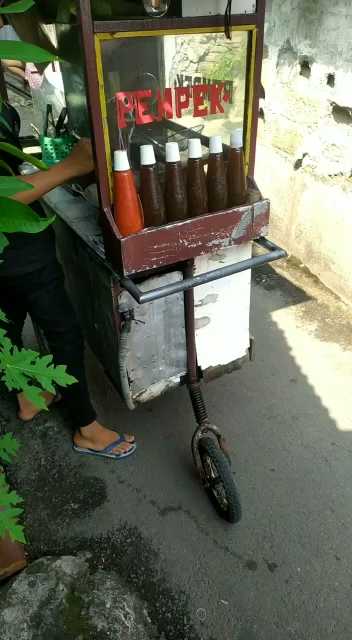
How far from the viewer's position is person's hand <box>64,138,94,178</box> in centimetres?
180

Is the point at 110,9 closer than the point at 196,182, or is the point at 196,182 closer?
the point at 110,9

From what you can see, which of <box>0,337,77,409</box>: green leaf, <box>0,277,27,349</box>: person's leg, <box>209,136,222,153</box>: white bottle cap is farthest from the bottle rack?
<box>0,337,77,409</box>: green leaf

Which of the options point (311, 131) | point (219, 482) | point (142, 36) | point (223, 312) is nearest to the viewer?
point (142, 36)

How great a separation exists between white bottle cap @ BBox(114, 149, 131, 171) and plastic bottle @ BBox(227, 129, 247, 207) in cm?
46

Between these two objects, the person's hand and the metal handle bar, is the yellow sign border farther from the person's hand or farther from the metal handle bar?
the metal handle bar

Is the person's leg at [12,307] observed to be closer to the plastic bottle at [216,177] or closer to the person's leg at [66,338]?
the person's leg at [66,338]

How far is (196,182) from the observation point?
182cm

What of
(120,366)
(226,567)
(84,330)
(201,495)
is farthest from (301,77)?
(226,567)

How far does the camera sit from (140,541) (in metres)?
2.15

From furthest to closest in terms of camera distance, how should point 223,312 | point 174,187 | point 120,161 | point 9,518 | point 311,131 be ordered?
point 311,131, point 223,312, point 174,187, point 120,161, point 9,518

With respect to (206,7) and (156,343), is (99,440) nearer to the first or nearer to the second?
(156,343)

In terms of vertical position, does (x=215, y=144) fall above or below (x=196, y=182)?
→ above

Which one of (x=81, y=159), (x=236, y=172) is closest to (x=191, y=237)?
(x=236, y=172)

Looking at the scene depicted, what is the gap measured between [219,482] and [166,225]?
46.9 inches
